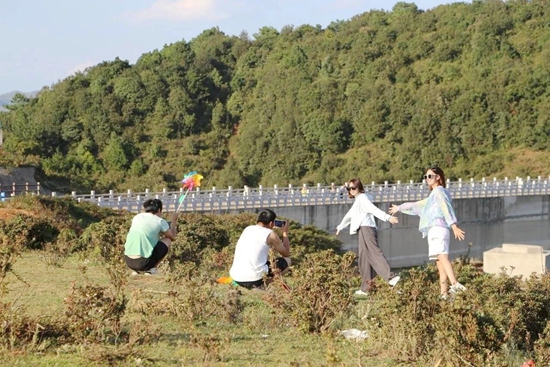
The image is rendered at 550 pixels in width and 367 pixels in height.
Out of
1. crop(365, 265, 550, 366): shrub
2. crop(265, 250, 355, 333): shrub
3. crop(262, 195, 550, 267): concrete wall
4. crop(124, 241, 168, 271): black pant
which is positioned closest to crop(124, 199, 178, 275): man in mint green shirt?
crop(124, 241, 168, 271): black pant

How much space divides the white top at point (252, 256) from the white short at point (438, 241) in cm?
173

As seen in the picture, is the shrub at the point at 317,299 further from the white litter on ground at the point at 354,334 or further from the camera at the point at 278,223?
the camera at the point at 278,223

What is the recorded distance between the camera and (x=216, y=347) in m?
6.02

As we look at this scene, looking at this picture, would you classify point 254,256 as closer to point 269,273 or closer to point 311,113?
point 269,273

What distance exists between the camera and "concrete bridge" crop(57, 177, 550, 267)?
3198 cm

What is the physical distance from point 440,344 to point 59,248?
351 inches

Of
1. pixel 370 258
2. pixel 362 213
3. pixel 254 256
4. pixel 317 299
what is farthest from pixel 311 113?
pixel 317 299

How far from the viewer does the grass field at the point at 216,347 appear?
20.0 ft

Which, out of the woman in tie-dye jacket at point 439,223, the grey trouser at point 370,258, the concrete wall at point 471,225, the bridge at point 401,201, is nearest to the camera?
the woman in tie-dye jacket at point 439,223

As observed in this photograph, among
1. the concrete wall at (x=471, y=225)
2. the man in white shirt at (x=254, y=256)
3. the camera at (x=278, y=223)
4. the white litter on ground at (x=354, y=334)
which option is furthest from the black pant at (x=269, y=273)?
the concrete wall at (x=471, y=225)

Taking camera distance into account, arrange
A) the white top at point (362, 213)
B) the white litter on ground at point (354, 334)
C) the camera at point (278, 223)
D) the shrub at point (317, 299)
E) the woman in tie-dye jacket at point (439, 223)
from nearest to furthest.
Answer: the white litter on ground at point (354, 334) → the shrub at point (317, 299) → the woman in tie-dye jacket at point (439, 223) → the camera at point (278, 223) → the white top at point (362, 213)

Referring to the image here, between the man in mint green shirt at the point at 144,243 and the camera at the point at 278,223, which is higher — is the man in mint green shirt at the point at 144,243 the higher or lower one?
the lower one

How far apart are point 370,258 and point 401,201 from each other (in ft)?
94.0

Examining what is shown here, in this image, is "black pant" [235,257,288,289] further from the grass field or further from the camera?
the camera
